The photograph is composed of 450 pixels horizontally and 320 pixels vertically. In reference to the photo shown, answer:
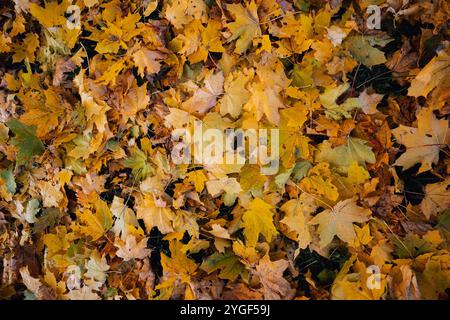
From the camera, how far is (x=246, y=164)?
1.14m

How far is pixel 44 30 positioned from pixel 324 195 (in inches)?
42.9

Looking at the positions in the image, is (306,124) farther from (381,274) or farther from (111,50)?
(111,50)

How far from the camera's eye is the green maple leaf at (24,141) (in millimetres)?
1379

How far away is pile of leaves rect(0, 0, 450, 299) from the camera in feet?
3.43

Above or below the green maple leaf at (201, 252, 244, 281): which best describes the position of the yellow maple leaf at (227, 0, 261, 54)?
above

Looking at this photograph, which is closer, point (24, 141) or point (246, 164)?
point (246, 164)

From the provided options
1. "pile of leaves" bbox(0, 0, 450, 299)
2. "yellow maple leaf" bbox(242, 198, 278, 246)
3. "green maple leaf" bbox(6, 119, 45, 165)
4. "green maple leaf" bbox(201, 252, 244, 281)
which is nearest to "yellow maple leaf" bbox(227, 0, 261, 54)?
"pile of leaves" bbox(0, 0, 450, 299)

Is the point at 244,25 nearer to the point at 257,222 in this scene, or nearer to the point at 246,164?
the point at 246,164

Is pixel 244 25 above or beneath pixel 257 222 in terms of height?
above

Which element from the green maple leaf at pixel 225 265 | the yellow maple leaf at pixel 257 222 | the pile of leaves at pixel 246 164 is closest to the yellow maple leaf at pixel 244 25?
the pile of leaves at pixel 246 164

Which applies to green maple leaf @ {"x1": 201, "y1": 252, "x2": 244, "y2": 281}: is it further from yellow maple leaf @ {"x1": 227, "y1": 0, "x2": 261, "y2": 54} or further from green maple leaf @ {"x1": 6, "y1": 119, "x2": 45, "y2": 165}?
green maple leaf @ {"x1": 6, "y1": 119, "x2": 45, "y2": 165}

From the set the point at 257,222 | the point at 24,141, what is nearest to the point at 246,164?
the point at 257,222

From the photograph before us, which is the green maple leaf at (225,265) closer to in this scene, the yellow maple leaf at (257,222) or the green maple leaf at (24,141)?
the yellow maple leaf at (257,222)

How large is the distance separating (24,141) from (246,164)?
0.80m
